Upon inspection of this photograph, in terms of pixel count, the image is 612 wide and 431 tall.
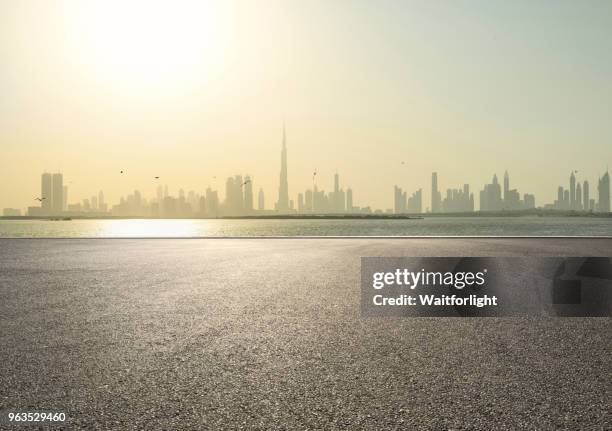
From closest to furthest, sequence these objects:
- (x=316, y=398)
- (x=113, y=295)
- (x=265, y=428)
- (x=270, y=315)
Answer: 1. (x=265, y=428)
2. (x=316, y=398)
3. (x=270, y=315)
4. (x=113, y=295)

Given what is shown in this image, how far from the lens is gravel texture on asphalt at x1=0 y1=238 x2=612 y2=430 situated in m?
4.39

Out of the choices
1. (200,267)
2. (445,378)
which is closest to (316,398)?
(445,378)

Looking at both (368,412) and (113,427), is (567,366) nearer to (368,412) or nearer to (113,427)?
(368,412)

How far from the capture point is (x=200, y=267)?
17.2 m

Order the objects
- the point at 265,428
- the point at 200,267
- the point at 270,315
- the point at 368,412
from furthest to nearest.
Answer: the point at 200,267 < the point at 270,315 < the point at 368,412 < the point at 265,428

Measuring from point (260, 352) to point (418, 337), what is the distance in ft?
7.03

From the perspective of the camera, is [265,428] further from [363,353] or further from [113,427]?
[363,353]

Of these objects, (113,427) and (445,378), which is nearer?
(113,427)

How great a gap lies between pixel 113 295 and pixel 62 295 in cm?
101

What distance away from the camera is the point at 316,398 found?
4777 millimetres

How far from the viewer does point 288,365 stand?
5863mm

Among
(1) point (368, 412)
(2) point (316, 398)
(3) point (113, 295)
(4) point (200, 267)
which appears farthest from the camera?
(4) point (200, 267)

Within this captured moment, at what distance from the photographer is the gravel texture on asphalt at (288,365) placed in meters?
4.39

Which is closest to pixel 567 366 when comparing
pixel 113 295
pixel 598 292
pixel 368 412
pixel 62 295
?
pixel 368 412
